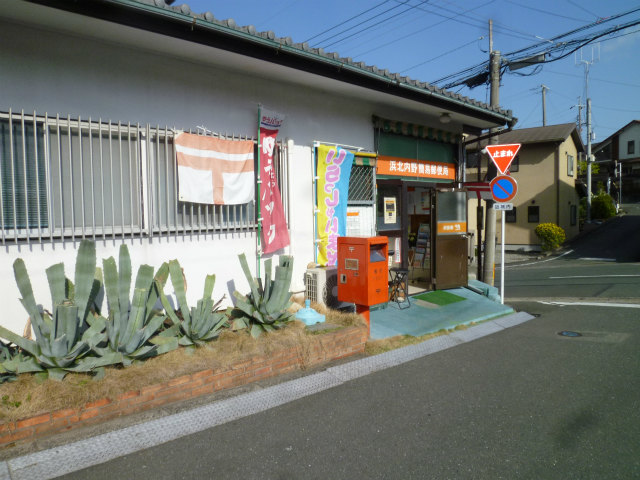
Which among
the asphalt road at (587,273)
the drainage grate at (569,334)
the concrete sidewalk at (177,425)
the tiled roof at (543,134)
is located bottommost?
the asphalt road at (587,273)

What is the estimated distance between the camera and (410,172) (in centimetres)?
970

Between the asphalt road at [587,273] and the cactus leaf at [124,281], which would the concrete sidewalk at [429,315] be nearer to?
the asphalt road at [587,273]

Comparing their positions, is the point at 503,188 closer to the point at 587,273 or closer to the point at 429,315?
the point at 429,315

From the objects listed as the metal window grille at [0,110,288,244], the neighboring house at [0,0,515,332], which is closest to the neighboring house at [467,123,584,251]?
the neighboring house at [0,0,515,332]

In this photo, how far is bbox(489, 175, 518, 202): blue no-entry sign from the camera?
28.5ft

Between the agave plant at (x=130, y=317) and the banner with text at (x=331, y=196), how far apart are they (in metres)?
3.42

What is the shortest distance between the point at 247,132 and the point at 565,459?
5505 mm

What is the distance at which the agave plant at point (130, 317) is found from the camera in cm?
432

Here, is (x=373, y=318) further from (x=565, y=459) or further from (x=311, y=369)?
(x=565, y=459)

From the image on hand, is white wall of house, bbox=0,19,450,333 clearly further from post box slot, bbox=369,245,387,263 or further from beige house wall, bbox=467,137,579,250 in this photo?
beige house wall, bbox=467,137,579,250

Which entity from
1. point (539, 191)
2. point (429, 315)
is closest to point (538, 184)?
point (539, 191)

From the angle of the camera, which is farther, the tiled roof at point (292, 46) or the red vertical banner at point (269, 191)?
the red vertical banner at point (269, 191)

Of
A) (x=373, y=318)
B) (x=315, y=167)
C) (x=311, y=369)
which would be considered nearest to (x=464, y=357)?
(x=373, y=318)

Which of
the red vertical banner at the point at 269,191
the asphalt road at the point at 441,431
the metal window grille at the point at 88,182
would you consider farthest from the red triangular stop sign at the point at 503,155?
the metal window grille at the point at 88,182
